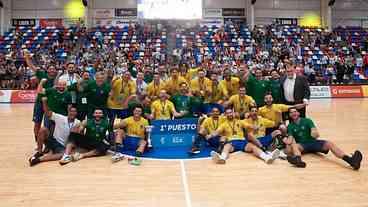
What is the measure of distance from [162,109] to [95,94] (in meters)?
1.37

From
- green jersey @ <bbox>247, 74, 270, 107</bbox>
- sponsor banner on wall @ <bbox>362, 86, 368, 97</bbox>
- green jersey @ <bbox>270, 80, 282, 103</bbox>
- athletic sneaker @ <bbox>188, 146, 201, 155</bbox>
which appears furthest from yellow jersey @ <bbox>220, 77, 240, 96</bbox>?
sponsor banner on wall @ <bbox>362, 86, 368, 97</bbox>

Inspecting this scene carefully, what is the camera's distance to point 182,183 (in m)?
5.50

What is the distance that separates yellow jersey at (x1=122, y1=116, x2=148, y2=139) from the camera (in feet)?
23.7

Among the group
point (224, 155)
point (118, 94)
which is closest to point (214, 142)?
point (224, 155)

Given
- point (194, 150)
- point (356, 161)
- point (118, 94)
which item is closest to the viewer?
point (356, 161)

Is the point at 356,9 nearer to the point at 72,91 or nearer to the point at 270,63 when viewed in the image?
the point at 270,63

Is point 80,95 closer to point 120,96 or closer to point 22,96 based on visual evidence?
point 120,96

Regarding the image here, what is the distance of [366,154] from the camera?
7141 millimetres

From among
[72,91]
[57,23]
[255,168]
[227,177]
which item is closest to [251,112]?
[255,168]

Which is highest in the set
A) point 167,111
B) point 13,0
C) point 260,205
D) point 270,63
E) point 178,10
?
point 13,0

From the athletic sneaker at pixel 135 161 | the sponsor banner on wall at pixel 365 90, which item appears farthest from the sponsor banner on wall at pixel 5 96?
the sponsor banner on wall at pixel 365 90

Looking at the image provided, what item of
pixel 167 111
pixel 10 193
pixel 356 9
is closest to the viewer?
pixel 10 193

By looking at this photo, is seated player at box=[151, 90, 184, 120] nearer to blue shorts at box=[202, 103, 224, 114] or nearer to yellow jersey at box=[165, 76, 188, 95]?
yellow jersey at box=[165, 76, 188, 95]

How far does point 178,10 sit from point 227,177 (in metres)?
17.2
